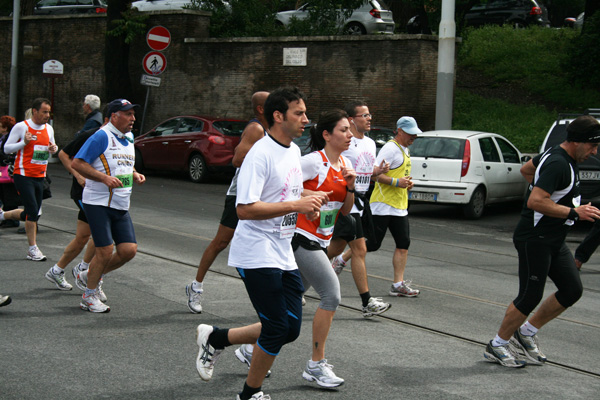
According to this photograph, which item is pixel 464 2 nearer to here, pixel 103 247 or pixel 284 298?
pixel 103 247

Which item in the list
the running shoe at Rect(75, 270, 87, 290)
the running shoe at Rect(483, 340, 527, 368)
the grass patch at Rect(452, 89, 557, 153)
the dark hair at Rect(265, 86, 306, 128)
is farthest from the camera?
the grass patch at Rect(452, 89, 557, 153)

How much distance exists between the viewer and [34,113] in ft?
31.9

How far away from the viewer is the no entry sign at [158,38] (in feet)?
75.7

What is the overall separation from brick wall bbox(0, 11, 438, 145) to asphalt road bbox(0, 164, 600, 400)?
11460 mm

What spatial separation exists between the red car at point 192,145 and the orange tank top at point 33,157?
943 cm

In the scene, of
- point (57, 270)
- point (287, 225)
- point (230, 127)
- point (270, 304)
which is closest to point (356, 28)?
point (230, 127)

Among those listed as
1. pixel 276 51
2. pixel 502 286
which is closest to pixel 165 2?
pixel 276 51

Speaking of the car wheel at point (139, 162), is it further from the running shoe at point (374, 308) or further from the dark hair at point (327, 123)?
the dark hair at point (327, 123)

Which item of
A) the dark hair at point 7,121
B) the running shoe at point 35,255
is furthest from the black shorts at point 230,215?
the dark hair at point 7,121

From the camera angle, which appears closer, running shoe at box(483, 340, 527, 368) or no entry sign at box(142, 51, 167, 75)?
running shoe at box(483, 340, 527, 368)

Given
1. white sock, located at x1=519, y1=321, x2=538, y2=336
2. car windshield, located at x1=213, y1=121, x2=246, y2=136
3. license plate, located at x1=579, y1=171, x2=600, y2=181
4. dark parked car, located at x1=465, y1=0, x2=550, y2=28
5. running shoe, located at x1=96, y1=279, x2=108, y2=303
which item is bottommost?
running shoe, located at x1=96, y1=279, x2=108, y2=303

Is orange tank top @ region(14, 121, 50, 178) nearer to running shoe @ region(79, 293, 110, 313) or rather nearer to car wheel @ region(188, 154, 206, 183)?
running shoe @ region(79, 293, 110, 313)

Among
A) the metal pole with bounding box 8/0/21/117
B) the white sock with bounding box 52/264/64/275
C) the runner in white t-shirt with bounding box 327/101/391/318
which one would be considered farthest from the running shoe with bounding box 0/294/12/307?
the metal pole with bounding box 8/0/21/117

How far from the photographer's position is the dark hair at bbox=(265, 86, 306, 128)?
4.72m
